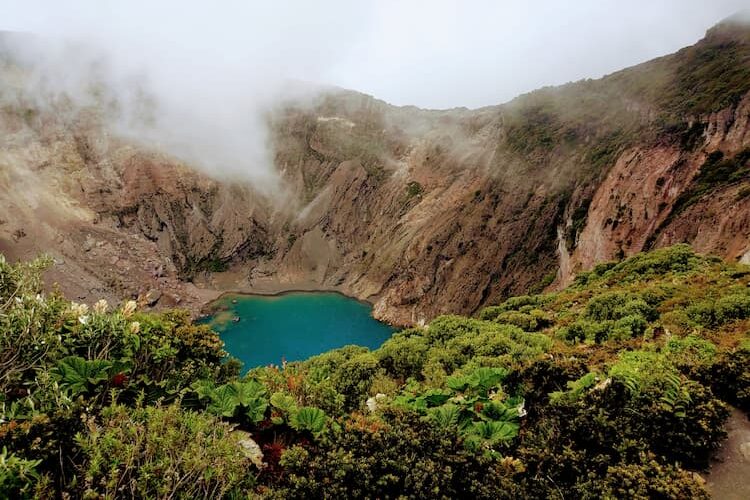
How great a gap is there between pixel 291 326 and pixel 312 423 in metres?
56.6

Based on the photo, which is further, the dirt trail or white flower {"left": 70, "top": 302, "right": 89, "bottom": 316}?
white flower {"left": 70, "top": 302, "right": 89, "bottom": 316}

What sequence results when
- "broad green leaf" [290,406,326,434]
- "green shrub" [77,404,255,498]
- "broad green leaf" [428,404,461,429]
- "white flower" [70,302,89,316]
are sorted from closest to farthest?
"green shrub" [77,404,255,498] → "broad green leaf" [428,404,461,429] → "broad green leaf" [290,406,326,434] → "white flower" [70,302,89,316]

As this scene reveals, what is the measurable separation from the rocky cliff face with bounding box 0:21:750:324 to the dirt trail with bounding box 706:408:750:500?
77.1ft

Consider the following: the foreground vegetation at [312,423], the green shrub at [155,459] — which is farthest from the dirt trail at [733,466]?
the green shrub at [155,459]

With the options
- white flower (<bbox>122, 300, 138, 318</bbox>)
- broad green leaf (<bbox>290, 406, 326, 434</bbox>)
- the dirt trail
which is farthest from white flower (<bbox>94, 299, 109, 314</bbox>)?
the dirt trail

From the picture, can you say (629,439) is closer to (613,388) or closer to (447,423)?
(613,388)

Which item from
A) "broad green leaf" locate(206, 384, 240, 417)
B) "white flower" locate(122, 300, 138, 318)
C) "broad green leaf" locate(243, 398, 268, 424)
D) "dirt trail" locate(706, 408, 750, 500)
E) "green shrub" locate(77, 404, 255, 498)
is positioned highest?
"white flower" locate(122, 300, 138, 318)

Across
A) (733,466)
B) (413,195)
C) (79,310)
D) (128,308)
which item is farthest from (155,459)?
(413,195)

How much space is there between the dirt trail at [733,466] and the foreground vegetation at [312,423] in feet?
0.83

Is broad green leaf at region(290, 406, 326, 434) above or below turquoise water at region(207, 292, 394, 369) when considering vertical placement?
above

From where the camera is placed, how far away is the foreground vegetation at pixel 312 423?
4.11 metres

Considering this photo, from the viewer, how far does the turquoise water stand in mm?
50531

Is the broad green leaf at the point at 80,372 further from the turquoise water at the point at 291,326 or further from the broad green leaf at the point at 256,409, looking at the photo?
the turquoise water at the point at 291,326

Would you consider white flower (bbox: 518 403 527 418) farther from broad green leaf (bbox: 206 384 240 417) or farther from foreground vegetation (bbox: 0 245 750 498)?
broad green leaf (bbox: 206 384 240 417)
